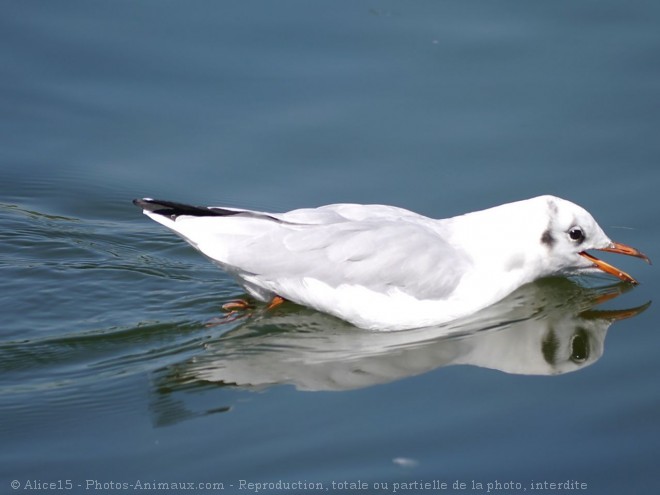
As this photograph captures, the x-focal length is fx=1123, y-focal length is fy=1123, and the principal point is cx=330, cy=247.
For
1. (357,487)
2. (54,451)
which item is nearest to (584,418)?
(357,487)

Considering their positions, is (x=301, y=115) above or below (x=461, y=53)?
below

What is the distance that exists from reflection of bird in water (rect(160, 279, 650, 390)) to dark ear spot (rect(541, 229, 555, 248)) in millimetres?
465

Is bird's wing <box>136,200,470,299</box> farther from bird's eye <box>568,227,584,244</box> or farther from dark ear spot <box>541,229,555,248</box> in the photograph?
bird's eye <box>568,227,584,244</box>

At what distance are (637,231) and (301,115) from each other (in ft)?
11.2

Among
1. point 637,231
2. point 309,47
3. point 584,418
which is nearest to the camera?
point 584,418

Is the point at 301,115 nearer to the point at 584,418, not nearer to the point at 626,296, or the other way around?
the point at 626,296

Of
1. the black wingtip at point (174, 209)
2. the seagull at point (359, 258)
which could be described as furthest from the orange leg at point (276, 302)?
the black wingtip at point (174, 209)

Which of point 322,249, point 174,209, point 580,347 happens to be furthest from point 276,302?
point 580,347

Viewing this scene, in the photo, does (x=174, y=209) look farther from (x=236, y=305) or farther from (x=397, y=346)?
(x=397, y=346)

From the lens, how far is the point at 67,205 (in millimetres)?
10266

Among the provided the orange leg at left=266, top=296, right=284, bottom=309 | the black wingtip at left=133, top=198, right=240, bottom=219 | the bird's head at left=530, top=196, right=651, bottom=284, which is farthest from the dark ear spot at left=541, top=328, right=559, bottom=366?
the black wingtip at left=133, top=198, right=240, bottom=219

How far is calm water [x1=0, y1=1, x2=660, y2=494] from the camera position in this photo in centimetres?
688

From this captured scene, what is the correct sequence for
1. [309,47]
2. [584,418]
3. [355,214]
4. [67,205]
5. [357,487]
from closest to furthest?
1. [357,487]
2. [584,418]
3. [355,214]
4. [67,205]
5. [309,47]

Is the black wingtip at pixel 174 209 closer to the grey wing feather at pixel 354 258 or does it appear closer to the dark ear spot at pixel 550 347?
the grey wing feather at pixel 354 258
